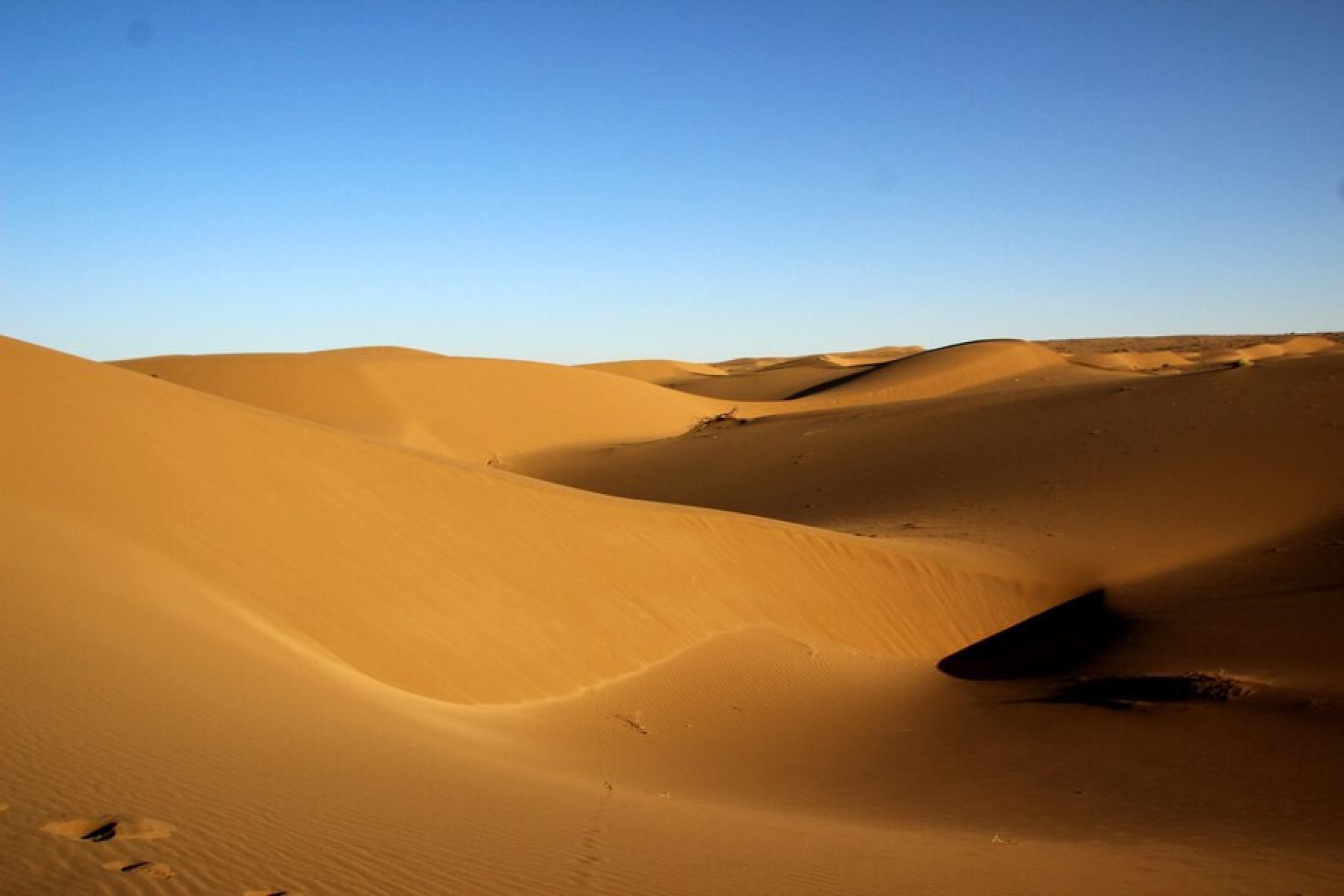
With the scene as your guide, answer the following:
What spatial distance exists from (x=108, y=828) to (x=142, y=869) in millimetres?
442

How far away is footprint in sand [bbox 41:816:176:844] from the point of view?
4.25 m

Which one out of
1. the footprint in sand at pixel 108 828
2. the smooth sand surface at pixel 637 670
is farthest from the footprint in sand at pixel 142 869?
the footprint in sand at pixel 108 828

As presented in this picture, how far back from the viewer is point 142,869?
159 inches

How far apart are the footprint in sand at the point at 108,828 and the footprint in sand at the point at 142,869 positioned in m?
0.23

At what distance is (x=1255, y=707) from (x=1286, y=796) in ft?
6.52

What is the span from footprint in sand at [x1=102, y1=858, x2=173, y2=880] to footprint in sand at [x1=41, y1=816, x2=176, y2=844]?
232 millimetres

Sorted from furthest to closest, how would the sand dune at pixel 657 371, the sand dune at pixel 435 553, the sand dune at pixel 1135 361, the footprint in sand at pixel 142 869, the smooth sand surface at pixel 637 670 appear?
the sand dune at pixel 657 371 → the sand dune at pixel 1135 361 → the sand dune at pixel 435 553 → the smooth sand surface at pixel 637 670 → the footprint in sand at pixel 142 869

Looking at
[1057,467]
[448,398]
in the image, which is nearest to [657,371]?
[448,398]

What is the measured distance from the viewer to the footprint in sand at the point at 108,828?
4250mm

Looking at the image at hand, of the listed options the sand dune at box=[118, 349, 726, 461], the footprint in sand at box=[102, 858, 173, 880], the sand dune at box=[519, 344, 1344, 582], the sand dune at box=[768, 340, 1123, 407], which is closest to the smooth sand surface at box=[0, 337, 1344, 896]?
the footprint in sand at box=[102, 858, 173, 880]

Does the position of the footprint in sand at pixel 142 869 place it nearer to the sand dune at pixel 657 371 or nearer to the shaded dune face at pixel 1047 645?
the shaded dune face at pixel 1047 645

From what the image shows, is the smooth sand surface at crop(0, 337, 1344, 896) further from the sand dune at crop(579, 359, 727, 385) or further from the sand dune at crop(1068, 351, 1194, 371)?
the sand dune at crop(579, 359, 727, 385)

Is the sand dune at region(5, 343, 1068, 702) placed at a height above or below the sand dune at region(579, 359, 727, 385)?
below

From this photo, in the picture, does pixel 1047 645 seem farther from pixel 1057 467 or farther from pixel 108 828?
pixel 108 828
